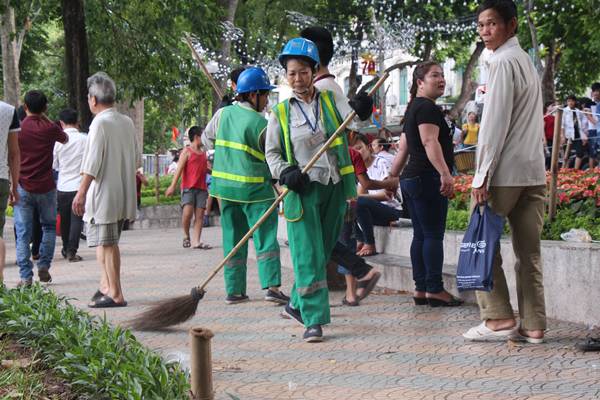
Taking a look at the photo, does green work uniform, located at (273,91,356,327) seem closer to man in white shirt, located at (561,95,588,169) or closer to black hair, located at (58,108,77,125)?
black hair, located at (58,108,77,125)

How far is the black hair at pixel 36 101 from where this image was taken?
1136 centimetres

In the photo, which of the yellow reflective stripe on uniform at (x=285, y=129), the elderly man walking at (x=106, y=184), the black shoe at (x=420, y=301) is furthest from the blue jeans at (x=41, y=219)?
the yellow reflective stripe on uniform at (x=285, y=129)

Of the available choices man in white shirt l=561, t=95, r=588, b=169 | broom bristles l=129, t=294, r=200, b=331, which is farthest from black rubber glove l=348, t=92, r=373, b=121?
man in white shirt l=561, t=95, r=588, b=169

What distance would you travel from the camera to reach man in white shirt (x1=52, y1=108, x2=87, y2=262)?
13.8 meters

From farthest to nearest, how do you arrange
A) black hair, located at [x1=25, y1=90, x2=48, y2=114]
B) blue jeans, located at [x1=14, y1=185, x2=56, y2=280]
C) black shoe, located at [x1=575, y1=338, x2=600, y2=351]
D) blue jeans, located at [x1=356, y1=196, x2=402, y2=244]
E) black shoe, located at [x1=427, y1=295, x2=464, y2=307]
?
black hair, located at [x1=25, y1=90, x2=48, y2=114], blue jeans, located at [x1=14, y1=185, x2=56, y2=280], blue jeans, located at [x1=356, y1=196, x2=402, y2=244], black shoe, located at [x1=427, y1=295, x2=464, y2=307], black shoe, located at [x1=575, y1=338, x2=600, y2=351]

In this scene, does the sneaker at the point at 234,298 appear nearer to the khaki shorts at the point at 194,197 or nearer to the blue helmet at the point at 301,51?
the blue helmet at the point at 301,51

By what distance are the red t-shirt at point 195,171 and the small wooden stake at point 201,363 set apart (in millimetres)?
11003

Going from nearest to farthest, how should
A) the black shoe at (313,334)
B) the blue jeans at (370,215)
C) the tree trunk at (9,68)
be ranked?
the black shoe at (313,334)
the blue jeans at (370,215)
the tree trunk at (9,68)

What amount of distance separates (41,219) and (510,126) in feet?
20.8

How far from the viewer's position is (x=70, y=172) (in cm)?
1394

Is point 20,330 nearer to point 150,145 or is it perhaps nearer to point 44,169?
point 44,169

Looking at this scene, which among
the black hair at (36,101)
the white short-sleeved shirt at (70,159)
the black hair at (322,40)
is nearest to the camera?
the black hair at (322,40)

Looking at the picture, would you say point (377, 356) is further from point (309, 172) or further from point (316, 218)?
point (309, 172)

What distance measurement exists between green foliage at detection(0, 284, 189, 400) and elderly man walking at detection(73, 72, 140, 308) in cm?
218
